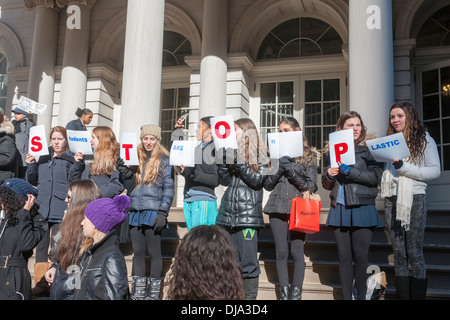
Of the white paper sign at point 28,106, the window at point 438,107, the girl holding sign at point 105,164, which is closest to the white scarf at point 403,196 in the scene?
the girl holding sign at point 105,164

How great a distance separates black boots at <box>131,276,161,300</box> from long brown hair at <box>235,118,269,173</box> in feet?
5.18

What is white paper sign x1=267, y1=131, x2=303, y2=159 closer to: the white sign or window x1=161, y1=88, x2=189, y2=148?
the white sign

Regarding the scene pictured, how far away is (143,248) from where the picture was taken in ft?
16.8

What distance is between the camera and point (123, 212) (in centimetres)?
342

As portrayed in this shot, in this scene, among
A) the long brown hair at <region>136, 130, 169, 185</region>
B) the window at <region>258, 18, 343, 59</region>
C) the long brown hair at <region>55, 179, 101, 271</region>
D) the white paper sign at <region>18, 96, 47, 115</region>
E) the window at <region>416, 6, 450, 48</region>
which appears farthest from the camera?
the window at <region>258, 18, 343, 59</region>

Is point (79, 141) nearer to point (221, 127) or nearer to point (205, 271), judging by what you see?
point (221, 127)

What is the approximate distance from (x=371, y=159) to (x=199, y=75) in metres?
6.38

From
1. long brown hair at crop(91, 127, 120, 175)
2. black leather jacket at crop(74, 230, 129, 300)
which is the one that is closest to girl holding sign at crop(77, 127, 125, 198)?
long brown hair at crop(91, 127, 120, 175)

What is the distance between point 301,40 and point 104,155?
6.51m

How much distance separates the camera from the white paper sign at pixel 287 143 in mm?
4648

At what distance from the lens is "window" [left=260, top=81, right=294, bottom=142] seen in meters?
10.6

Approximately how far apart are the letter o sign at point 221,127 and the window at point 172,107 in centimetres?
665
